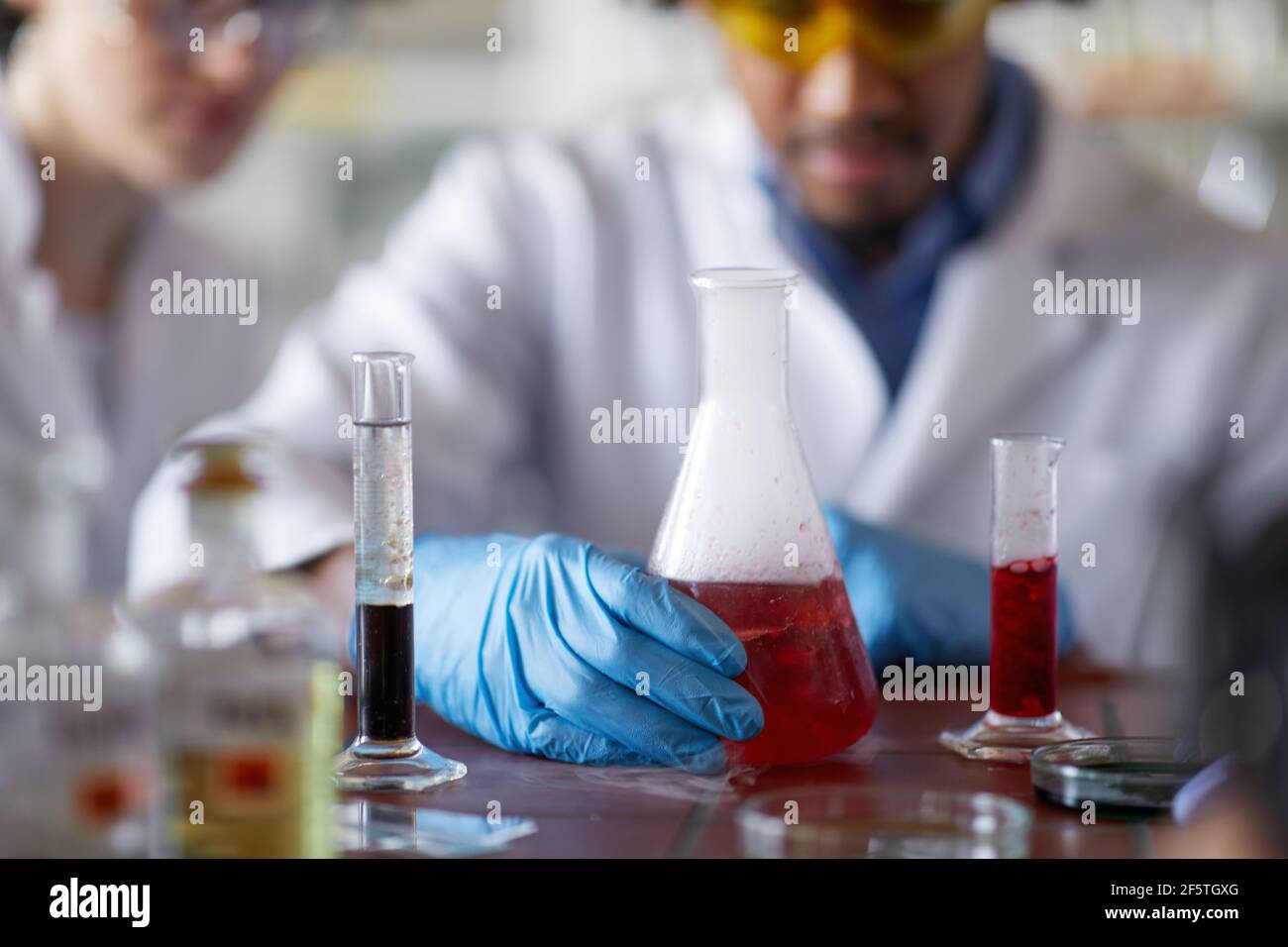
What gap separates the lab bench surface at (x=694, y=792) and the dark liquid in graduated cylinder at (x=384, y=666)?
0.05 metres

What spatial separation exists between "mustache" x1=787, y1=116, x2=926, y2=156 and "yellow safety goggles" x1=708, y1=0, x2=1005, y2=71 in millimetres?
100

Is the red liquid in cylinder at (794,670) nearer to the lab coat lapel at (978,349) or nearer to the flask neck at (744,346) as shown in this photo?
Answer: the flask neck at (744,346)

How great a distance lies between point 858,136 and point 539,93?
183 centimetres

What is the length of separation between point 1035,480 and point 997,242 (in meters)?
1.00

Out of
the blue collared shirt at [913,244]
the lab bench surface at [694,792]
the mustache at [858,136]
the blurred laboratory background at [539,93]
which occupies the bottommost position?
the lab bench surface at [694,792]

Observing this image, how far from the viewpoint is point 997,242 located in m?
1.80

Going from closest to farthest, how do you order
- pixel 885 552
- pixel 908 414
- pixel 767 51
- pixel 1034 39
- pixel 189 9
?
pixel 885 552, pixel 767 51, pixel 908 414, pixel 189 9, pixel 1034 39

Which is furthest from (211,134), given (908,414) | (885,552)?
(885,552)

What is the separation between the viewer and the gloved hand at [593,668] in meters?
0.82

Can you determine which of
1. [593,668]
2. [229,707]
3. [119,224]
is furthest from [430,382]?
[229,707]

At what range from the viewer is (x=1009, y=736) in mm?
875

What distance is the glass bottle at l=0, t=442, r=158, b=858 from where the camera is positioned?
654 mm

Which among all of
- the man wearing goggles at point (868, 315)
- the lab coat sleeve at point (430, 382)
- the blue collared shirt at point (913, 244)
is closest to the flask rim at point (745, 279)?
the lab coat sleeve at point (430, 382)
